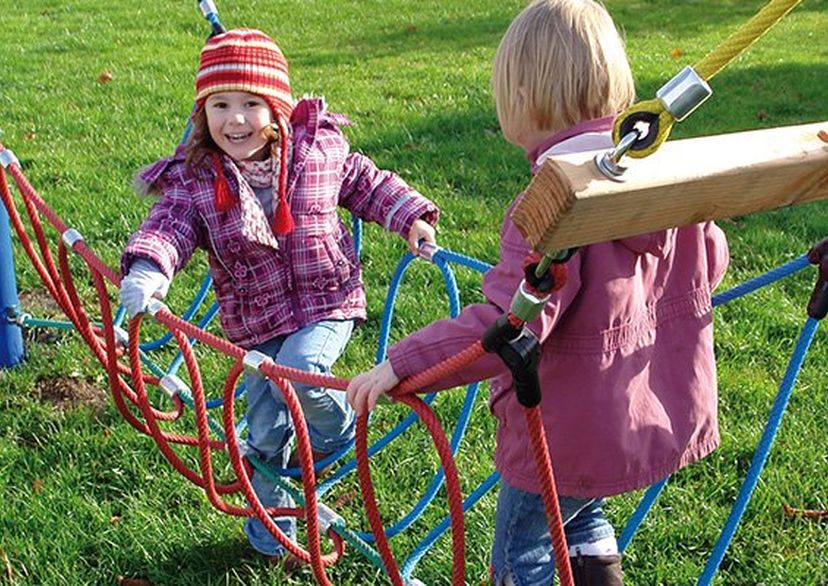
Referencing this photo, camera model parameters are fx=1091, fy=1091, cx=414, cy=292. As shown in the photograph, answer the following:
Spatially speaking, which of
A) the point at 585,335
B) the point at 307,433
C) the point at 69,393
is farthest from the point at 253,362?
A: the point at 69,393

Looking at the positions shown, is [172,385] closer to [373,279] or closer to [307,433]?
[307,433]

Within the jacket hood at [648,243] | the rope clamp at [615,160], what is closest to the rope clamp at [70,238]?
the jacket hood at [648,243]

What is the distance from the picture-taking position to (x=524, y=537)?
6.61 ft

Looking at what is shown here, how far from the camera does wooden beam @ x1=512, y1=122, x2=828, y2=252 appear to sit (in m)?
1.15

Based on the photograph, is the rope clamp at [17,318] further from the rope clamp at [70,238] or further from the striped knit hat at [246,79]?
the striped knit hat at [246,79]

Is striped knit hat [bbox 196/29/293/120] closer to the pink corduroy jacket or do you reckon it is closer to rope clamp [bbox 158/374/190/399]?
rope clamp [bbox 158/374/190/399]

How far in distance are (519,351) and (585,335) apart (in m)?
0.34

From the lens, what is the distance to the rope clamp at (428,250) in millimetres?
2641

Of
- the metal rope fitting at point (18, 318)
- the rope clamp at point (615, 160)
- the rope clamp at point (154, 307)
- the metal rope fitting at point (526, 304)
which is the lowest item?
the metal rope fitting at point (18, 318)

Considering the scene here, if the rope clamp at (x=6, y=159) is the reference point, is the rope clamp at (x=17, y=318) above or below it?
below

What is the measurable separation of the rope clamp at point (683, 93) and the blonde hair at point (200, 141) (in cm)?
162

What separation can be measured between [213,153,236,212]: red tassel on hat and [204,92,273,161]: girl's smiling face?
0.06 meters

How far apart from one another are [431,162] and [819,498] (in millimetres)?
2988

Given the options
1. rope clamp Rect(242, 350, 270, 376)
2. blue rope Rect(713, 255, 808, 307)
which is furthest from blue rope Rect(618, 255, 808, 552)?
rope clamp Rect(242, 350, 270, 376)
